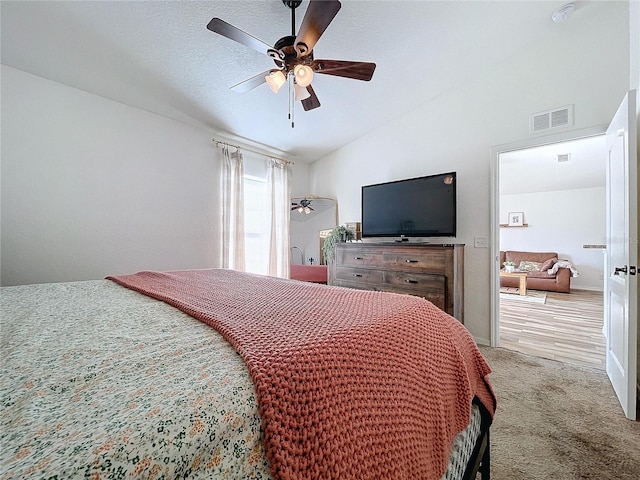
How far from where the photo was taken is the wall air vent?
7.93 ft

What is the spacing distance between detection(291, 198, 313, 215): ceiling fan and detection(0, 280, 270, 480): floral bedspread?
12.5 ft

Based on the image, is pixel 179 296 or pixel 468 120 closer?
pixel 179 296

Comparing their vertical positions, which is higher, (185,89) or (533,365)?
(185,89)

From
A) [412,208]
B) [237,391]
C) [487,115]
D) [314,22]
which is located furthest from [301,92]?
[237,391]

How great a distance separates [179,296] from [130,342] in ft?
1.73

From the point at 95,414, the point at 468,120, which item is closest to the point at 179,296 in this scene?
the point at 95,414

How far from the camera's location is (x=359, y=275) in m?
3.29

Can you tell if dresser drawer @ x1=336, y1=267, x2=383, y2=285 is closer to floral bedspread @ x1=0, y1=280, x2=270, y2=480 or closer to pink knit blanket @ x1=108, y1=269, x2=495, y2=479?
pink knit blanket @ x1=108, y1=269, x2=495, y2=479

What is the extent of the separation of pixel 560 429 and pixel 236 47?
3410 millimetres

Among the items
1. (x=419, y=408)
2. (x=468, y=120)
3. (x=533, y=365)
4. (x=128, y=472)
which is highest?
(x=468, y=120)

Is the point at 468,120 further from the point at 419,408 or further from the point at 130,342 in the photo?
the point at 130,342

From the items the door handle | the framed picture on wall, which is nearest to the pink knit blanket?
the door handle

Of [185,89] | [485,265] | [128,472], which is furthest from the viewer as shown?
[485,265]

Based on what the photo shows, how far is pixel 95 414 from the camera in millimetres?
428
